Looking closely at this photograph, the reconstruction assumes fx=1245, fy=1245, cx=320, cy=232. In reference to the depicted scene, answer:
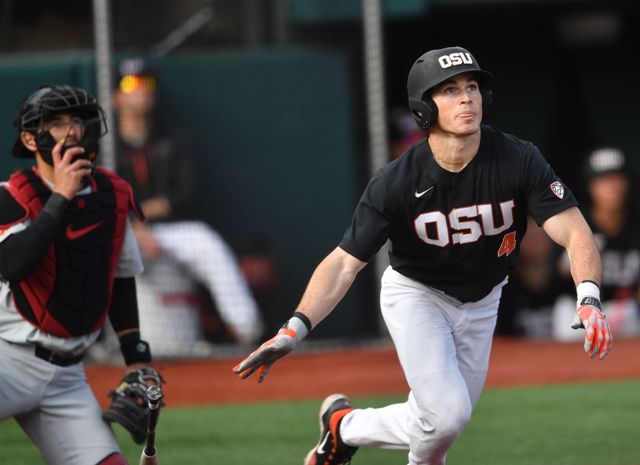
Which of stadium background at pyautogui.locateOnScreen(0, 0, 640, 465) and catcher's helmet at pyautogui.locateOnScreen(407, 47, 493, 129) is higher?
catcher's helmet at pyautogui.locateOnScreen(407, 47, 493, 129)

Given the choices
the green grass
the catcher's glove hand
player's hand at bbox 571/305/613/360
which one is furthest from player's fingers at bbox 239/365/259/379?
the green grass

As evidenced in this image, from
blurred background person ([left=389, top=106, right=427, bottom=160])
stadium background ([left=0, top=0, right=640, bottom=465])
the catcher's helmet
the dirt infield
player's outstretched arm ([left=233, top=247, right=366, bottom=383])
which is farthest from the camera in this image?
blurred background person ([left=389, top=106, right=427, bottom=160])

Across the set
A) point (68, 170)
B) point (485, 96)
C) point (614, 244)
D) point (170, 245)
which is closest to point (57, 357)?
point (68, 170)

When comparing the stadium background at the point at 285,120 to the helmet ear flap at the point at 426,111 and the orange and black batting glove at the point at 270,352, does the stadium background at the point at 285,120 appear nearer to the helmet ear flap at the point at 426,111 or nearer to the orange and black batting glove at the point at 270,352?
the helmet ear flap at the point at 426,111

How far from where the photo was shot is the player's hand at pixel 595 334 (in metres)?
4.22

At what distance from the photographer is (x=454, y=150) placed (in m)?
4.78

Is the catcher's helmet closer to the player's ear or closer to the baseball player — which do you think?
the baseball player

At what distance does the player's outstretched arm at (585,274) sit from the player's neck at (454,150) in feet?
1.29

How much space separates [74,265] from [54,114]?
0.58 metres

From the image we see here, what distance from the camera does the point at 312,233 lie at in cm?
1052

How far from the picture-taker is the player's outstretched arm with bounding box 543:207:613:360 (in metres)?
4.23

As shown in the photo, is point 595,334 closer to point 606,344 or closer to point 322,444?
point 606,344

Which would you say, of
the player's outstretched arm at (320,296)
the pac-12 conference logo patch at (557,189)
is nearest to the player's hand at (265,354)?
the player's outstretched arm at (320,296)

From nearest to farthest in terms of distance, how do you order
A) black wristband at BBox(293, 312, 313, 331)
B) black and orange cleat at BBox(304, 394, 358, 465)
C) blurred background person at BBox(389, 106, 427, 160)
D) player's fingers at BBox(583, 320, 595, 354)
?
player's fingers at BBox(583, 320, 595, 354) < black wristband at BBox(293, 312, 313, 331) < black and orange cleat at BBox(304, 394, 358, 465) < blurred background person at BBox(389, 106, 427, 160)
